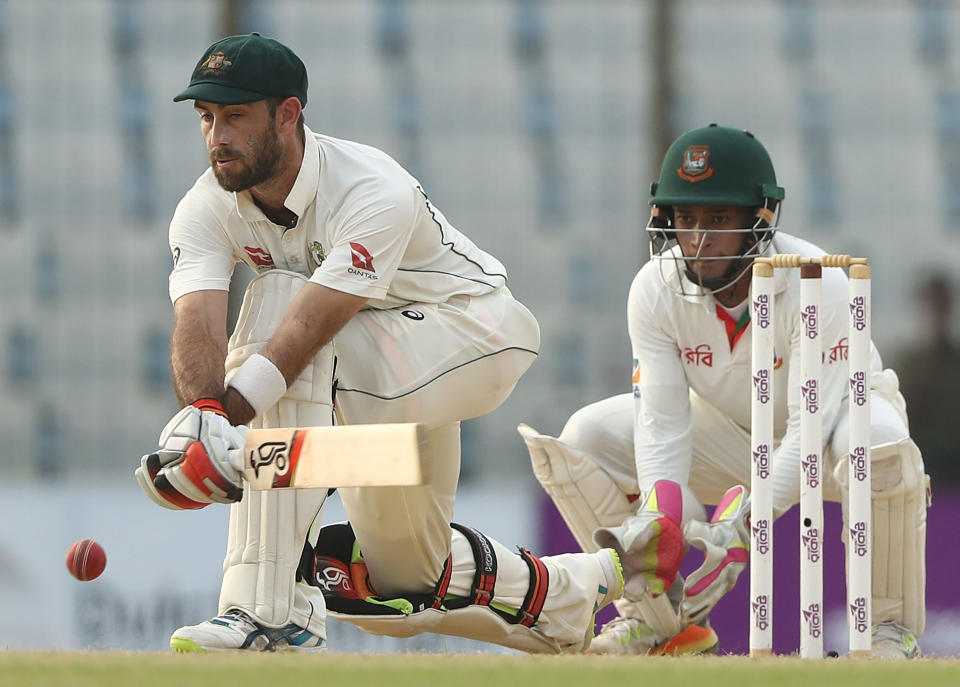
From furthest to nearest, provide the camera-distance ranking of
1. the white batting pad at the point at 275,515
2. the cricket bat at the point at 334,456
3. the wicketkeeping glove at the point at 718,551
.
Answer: the wicketkeeping glove at the point at 718,551
the white batting pad at the point at 275,515
the cricket bat at the point at 334,456

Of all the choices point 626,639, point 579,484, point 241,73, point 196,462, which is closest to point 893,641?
point 626,639

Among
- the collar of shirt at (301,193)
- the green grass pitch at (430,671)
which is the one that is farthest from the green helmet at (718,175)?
the green grass pitch at (430,671)

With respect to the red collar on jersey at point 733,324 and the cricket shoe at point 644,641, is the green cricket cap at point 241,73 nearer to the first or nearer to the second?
the red collar on jersey at point 733,324

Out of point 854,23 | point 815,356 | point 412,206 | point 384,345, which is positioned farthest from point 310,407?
point 854,23

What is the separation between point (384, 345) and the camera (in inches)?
128

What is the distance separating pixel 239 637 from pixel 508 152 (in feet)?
15.8

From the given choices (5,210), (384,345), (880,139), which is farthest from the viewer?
(880,139)

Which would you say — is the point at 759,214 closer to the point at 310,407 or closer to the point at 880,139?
the point at 310,407

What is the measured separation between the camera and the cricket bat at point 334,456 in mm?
2645

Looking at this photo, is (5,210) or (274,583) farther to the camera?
(5,210)

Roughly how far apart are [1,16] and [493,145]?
7.48ft

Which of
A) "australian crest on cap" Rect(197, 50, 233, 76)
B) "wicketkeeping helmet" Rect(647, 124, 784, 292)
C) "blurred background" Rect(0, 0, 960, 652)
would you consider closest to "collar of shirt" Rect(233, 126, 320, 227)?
"australian crest on cap" Rect(197, 50, 233, 76)

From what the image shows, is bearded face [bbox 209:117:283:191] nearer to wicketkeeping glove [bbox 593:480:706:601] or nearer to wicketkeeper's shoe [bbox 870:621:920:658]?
wicketkeeping glove [bbox 593:480:706:601]

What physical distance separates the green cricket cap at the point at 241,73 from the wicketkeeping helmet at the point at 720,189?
99 cm
